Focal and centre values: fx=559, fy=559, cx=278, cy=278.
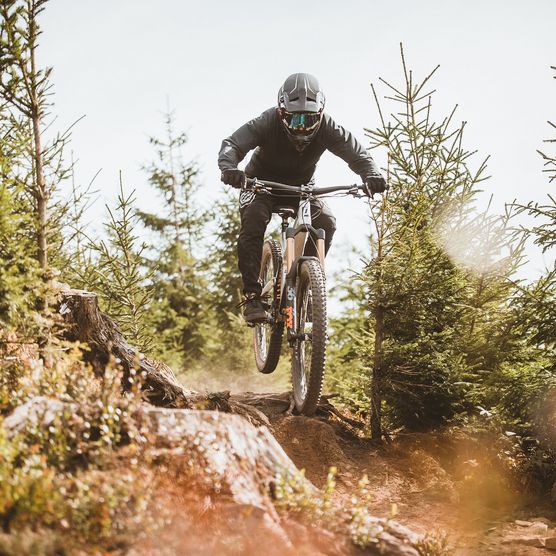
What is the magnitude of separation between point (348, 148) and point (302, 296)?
6.15 ft

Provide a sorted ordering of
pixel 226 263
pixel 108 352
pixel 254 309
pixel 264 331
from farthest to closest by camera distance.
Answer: pixel 226 263 → pixel 264 331 → pixel 254 309 → pixel 108 352

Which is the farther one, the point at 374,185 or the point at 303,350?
the point at 374,185

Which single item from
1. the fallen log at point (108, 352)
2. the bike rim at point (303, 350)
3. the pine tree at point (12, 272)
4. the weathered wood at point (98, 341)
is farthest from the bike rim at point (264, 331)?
the pine tree at point (12, 272)

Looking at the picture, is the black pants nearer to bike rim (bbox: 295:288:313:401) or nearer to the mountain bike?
the mountain bike

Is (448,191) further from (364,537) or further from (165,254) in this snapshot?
(165,254)

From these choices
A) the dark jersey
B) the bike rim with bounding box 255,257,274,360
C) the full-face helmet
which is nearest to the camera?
the full-face helmet

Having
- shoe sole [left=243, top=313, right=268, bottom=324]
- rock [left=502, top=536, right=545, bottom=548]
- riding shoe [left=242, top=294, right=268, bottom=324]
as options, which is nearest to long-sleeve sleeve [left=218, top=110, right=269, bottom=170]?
A: riding shoe [left=242, top=294, right=268, bottom=324]

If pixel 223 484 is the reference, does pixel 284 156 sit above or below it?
above

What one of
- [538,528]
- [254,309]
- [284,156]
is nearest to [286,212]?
[284,156]

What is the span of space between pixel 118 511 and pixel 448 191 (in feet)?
18.0

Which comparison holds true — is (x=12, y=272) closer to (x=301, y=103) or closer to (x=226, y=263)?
(x=301, y=103)

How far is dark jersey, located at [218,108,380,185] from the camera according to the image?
242 inches

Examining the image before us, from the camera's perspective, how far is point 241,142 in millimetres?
6172

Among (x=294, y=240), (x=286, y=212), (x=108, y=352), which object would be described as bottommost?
(x=108, y=352)
